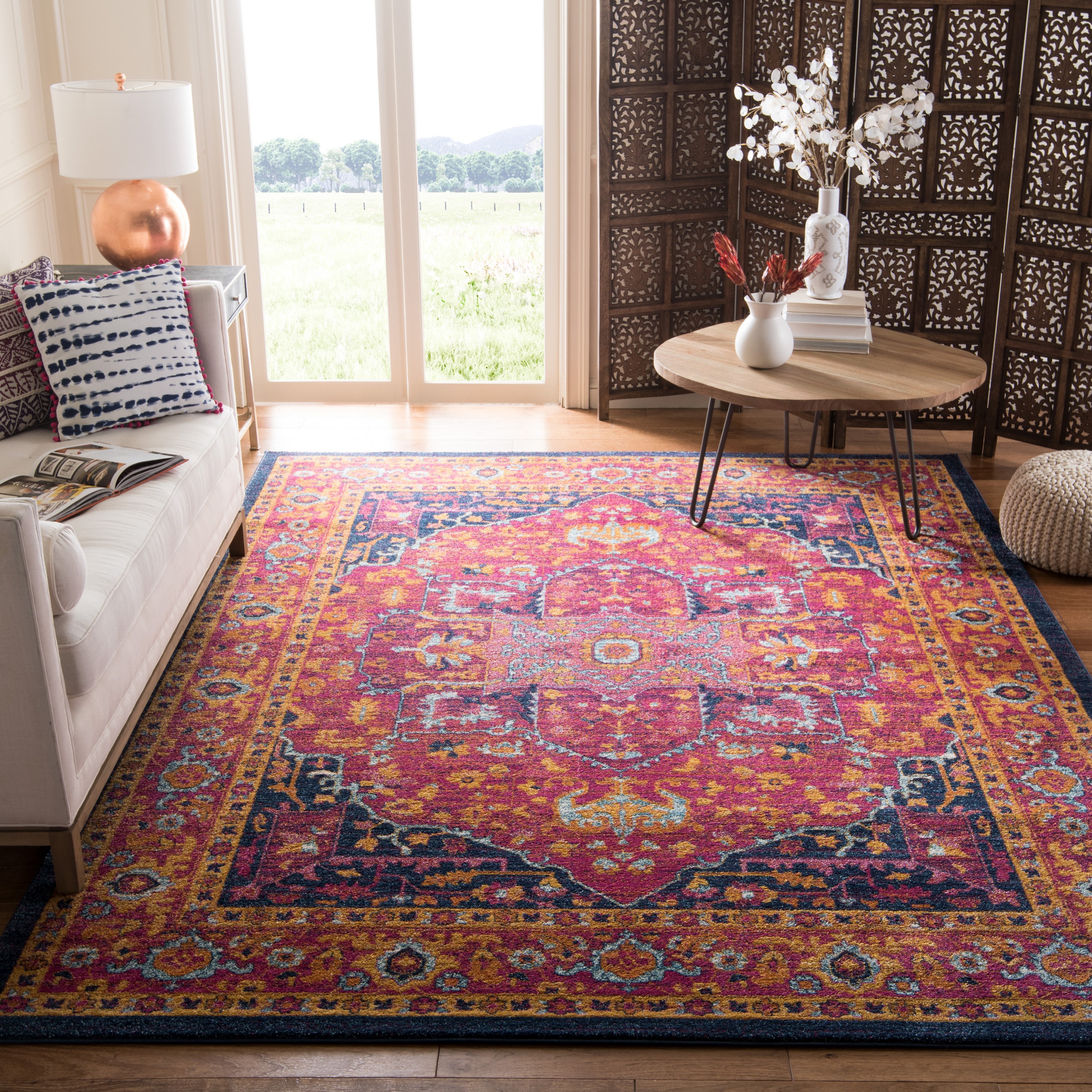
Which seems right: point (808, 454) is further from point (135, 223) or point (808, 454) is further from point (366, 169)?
point (135, 223)

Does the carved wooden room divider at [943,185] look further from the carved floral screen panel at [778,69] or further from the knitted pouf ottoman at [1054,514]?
the knitted pouf ottoman at [1054,514]

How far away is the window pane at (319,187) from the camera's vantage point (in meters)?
5.07

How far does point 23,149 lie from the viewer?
15.1 feet

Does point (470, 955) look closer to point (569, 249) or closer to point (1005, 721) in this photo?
point (1005, 721)

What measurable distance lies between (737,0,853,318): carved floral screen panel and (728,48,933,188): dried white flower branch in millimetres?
97

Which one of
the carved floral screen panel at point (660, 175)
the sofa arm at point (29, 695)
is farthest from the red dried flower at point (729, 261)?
the sofa arm at point (29, 695)

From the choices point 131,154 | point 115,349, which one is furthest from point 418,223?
point 115,349

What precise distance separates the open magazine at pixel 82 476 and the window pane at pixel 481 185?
2.33m

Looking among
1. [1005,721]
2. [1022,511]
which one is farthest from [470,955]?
[1022,511]

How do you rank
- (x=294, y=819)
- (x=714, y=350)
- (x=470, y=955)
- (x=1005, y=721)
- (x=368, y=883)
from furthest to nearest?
(x=714, y=350) < (x=1005, y=721) < (x=294, y=819) < (x=368, y=883) < (x=470, y=955)

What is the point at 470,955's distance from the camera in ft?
7.83

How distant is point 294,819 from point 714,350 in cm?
222

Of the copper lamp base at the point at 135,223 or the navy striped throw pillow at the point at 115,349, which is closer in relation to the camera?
the navy striped throw pillow at the point at 115,349

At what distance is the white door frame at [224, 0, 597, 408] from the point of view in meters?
5.04
